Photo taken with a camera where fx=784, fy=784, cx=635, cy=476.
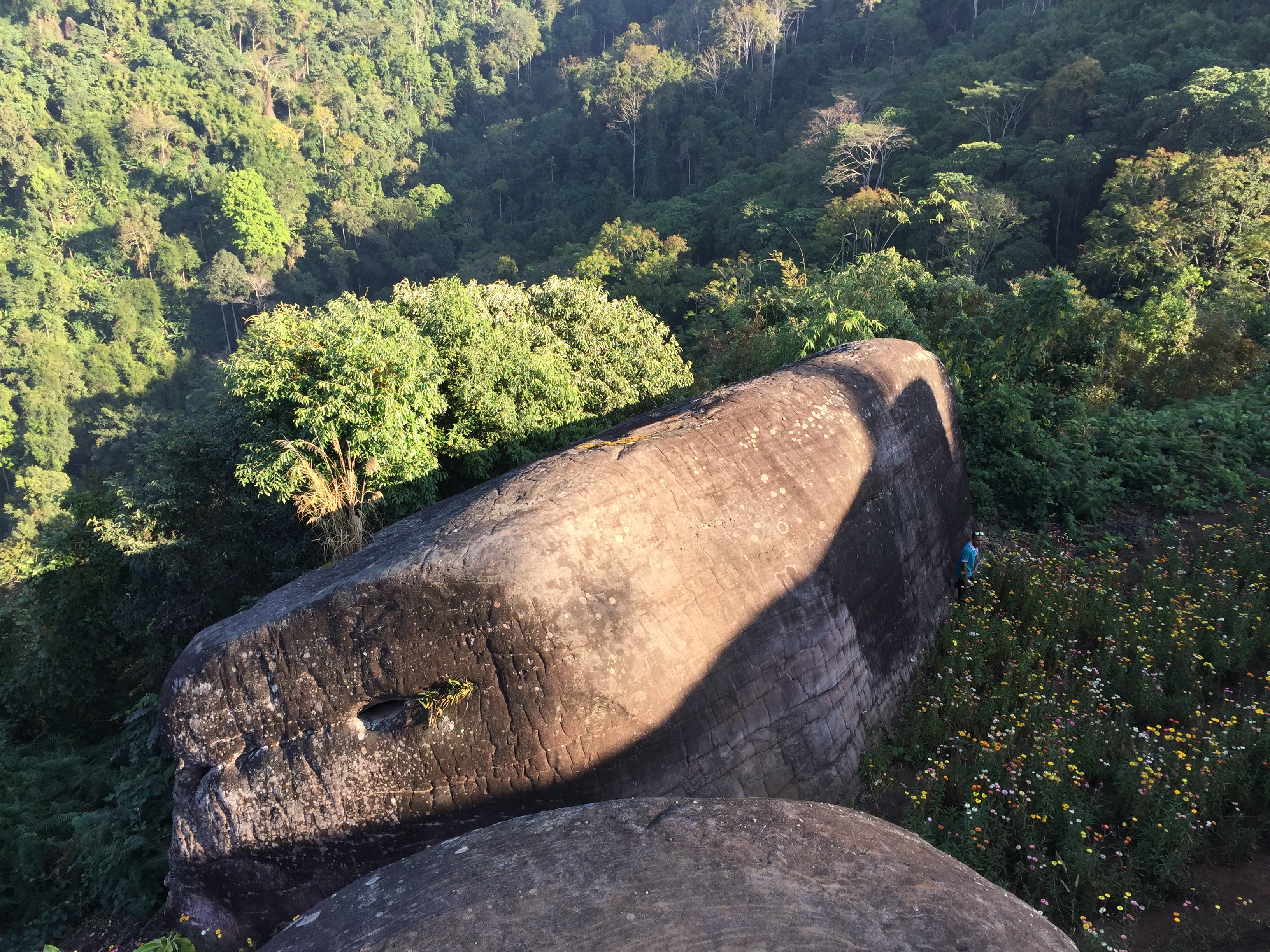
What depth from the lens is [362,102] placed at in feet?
224

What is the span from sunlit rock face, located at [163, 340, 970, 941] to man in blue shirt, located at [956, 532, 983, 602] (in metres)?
2.34

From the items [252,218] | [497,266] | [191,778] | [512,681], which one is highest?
[252,218]

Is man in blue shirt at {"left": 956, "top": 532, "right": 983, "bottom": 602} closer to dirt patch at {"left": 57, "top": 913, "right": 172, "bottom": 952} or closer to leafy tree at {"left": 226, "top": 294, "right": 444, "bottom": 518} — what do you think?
leafy tree at {"left": 226, "top": 294, "right": 444, "bottom": 518}

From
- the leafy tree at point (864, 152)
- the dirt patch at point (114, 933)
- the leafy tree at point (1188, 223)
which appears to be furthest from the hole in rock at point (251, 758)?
the leafy tree at point (864, 152)

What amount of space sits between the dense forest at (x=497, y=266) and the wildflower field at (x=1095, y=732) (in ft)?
7.06

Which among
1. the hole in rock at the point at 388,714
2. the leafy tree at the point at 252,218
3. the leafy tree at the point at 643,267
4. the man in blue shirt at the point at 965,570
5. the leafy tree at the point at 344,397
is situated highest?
the leafy tree at the point at 252,218

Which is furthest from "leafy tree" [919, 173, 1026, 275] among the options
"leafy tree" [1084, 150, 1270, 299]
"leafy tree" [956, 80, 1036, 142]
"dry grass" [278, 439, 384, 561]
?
"dry grass" [278, 439, 384, 561]

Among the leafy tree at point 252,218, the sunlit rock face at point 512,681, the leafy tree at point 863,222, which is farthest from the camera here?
the leafy tree at point 252,218

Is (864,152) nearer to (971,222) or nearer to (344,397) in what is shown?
(971,222)

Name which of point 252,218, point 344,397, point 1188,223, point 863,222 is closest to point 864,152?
point 863,222

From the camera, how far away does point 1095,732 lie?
5.25m

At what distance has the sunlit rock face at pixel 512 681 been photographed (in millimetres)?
4223

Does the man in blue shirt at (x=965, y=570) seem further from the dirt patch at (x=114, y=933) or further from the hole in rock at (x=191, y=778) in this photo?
the dirt patch at (x=114, y=933)

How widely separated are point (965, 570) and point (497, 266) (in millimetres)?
42812
